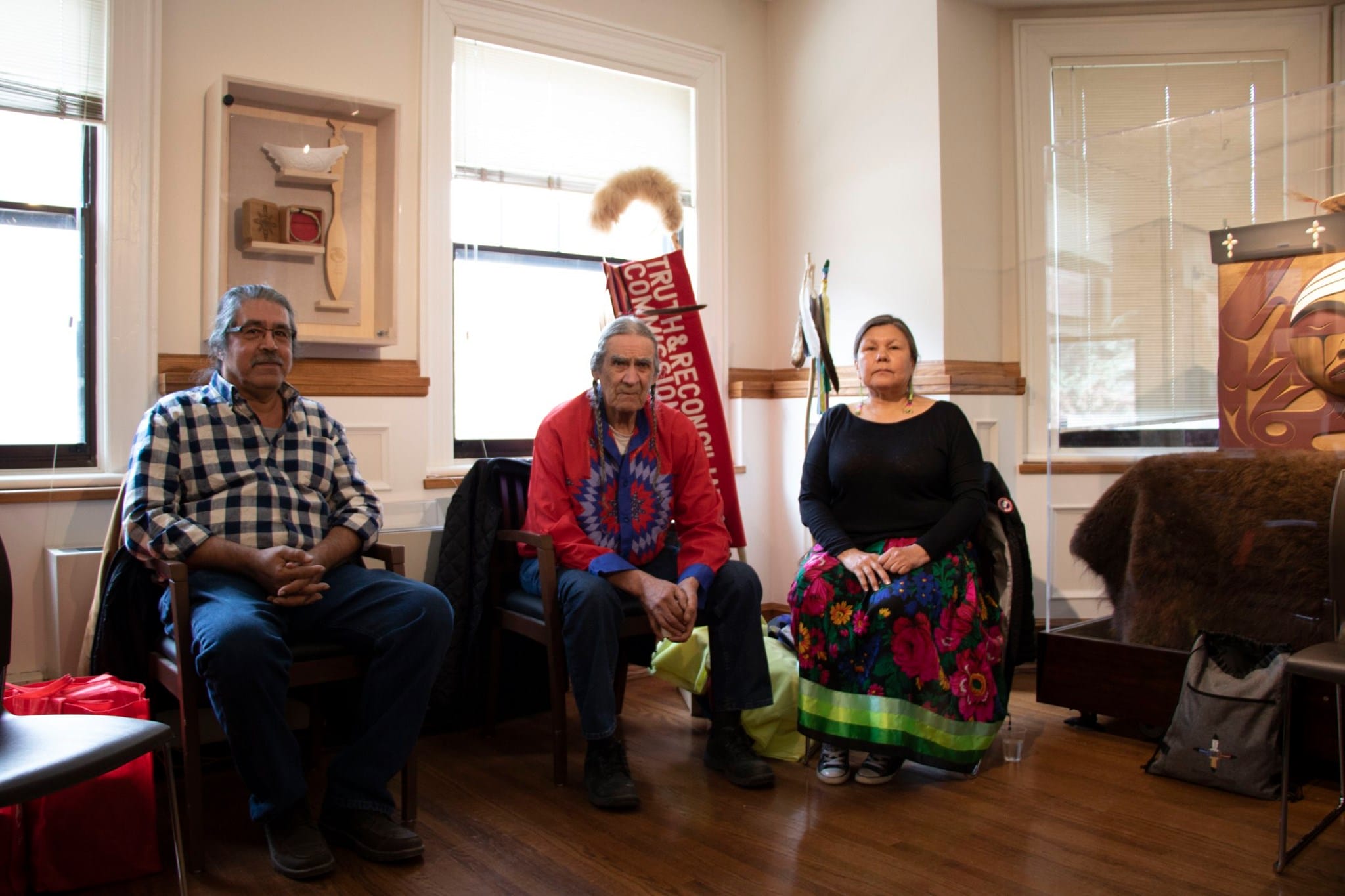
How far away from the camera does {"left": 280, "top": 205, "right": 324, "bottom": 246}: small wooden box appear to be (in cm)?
319

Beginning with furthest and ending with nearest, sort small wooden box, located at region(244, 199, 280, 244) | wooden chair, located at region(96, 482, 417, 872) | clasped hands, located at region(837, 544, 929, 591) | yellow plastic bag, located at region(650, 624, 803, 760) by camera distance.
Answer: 1. small wooden box, located at region(244, 199, 280, 244)
2. yellow plastic bag, located at region(650, 624, 803, 760)
3. clasped hands, located at region(837, 544, 929, 591)
4. wooden chair, located at region(96, 482, 417, 872)

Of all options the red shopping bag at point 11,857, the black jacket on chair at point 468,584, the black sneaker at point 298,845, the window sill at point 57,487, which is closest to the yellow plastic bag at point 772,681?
the black jacket on chair at point 468,584

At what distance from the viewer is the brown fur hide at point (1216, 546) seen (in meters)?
2.65

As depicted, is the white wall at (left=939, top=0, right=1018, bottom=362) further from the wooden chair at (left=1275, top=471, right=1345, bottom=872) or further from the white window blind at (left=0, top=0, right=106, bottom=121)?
the white window blind at (left=0, top=0, right=106, bottom=121)

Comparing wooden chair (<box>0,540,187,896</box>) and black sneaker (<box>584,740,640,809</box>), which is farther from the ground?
wooden chair (<box>0,540,187,896</box>)

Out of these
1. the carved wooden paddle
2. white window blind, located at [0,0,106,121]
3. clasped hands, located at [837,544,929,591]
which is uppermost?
white window blind, located at [0,0,106,121]

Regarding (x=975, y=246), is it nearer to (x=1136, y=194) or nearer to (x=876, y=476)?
(x=1136, y=194)

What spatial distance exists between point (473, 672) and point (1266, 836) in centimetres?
205

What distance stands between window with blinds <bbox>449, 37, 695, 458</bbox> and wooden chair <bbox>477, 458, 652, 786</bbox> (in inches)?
32.3

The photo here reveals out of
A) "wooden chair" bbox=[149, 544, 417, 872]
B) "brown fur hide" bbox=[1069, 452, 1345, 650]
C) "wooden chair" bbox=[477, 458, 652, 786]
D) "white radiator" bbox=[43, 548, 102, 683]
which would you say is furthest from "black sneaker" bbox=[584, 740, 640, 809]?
"brown fur hide" bbox=[1069, 452, 1345, 650]

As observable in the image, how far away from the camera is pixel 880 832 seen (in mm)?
2299

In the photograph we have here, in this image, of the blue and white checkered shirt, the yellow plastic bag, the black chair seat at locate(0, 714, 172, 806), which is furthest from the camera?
the yellow plastic bag

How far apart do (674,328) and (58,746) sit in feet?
7.85

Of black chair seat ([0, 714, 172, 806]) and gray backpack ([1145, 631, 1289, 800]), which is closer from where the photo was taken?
black chair seat ([0, 714, 172, 806])
